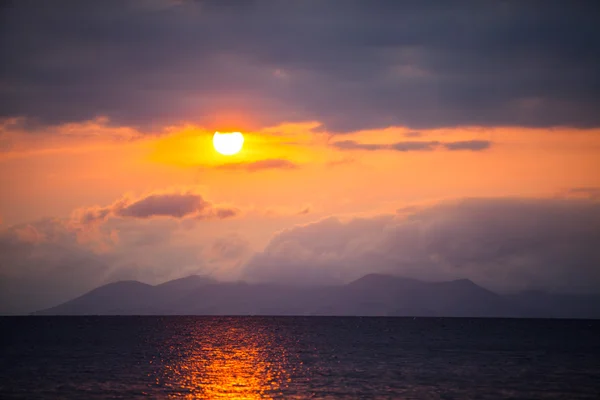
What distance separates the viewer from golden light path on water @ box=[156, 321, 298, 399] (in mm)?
68625

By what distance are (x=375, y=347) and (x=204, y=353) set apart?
3453 centimetres

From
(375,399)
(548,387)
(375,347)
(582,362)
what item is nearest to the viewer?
(375,399)

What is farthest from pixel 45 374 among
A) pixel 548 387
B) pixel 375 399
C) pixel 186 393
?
pixel 548 387

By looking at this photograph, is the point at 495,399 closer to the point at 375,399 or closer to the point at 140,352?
the point at 375,399

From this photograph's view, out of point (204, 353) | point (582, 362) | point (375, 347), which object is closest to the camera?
point (582, 362)

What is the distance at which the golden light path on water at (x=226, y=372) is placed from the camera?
68625 mm

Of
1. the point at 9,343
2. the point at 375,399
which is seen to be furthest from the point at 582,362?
the point at 9,343

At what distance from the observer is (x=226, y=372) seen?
86375mm

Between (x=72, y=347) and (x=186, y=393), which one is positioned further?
(x=72, y=347)

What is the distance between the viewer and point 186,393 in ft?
221

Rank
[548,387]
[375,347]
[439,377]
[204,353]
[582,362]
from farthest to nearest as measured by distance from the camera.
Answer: [375,347], [204,353], [582,362], [439,377], [548,387]

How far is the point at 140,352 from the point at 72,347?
22223 millimetres

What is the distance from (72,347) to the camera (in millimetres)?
134500

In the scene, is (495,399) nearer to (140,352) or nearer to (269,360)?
(269,360)
